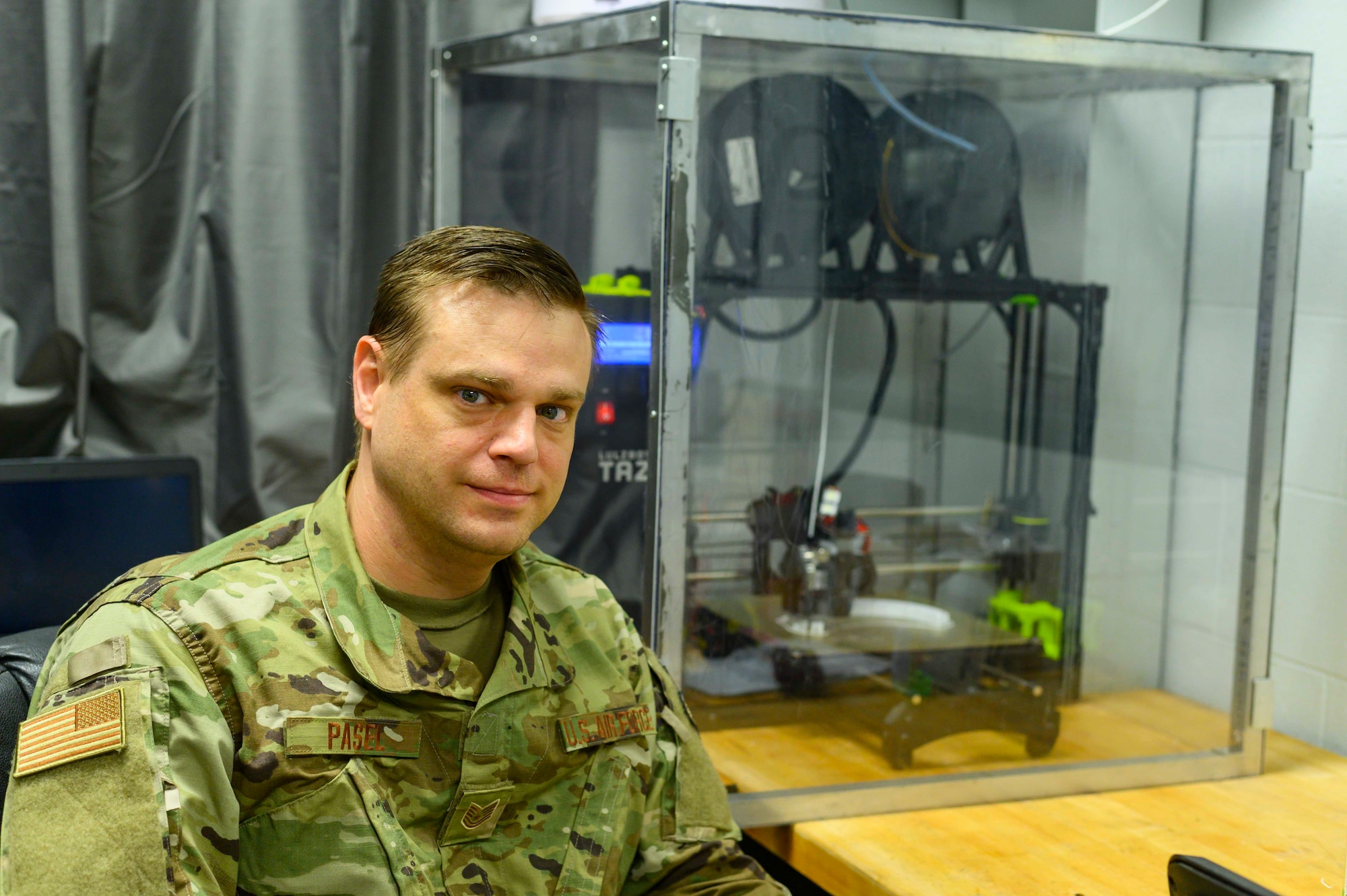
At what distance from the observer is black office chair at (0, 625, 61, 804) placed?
39.8 inches

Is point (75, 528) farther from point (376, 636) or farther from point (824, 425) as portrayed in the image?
point (824, 425)

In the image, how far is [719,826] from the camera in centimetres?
123

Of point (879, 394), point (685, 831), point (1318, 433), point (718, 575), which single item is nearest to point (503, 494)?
point (685, 831)

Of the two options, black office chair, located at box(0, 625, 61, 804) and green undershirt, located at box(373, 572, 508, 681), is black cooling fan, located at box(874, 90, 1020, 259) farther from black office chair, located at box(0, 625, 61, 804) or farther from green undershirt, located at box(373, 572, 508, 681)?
black office chair, located at box(0, 625, 61, 804)

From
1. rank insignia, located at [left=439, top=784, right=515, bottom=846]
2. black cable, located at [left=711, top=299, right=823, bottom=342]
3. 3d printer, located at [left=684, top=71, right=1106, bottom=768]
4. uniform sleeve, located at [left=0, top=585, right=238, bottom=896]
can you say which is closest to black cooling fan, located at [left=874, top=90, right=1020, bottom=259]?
3d printer, located at [left=684, top=71, right=1106, bottom=768]

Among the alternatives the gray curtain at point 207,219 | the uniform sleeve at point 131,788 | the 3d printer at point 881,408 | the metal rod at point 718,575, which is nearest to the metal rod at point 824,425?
the 3d printer at point 881,408

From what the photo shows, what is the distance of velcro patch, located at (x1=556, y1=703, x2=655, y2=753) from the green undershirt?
9cm

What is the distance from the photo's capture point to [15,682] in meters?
1.04

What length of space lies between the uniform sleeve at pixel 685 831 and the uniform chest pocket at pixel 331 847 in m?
0.26

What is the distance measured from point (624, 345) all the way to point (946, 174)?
46 cm

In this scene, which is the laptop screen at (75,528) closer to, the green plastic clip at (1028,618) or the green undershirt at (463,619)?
the green undershirt at (463,619)

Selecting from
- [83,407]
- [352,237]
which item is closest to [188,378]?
[83,407]

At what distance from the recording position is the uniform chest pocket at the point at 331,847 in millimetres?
981

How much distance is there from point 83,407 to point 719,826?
109 cm
